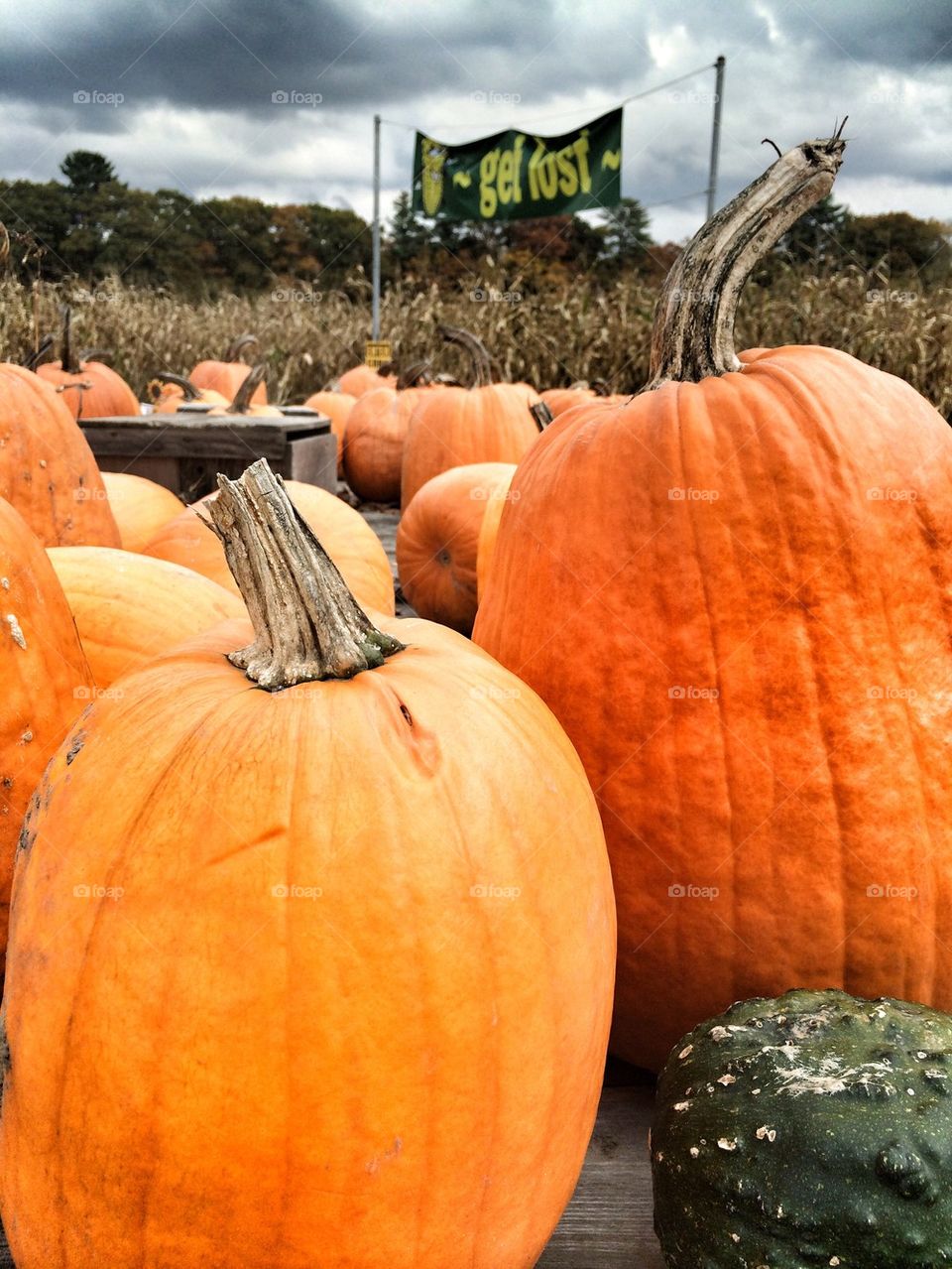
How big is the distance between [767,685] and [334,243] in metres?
33.3

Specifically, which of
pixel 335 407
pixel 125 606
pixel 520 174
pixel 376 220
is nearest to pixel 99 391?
pixel 335 407

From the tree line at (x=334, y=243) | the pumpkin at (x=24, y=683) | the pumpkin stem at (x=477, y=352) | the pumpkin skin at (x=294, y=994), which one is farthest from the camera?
the tree line at (x=334, y=243)

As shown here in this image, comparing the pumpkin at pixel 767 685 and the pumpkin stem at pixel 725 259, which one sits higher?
the pumpkin stem at pixel 725 259

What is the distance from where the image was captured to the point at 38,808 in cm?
106

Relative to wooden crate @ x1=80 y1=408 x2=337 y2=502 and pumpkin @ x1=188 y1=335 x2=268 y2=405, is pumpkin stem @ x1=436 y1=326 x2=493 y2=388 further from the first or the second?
pumpkin @ x1=188 y1=335 x2=268 y2=405

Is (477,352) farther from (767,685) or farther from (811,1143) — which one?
(811,1143)

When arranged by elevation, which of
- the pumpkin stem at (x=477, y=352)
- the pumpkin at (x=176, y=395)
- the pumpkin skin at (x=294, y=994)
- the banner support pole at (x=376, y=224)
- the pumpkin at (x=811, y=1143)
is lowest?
the pumpkin at (x=811, y=1143)

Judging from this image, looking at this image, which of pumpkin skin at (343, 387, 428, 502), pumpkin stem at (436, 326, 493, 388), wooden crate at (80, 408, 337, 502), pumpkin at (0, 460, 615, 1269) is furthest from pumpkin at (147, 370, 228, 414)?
pumpkin at (0, 460, 615, 1269)

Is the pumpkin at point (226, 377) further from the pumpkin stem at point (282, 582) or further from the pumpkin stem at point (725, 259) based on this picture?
the pumpkin stem at point (282, 582)

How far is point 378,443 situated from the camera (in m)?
7.23

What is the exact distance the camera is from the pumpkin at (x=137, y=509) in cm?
324

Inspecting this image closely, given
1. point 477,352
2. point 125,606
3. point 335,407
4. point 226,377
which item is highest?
point 477,352

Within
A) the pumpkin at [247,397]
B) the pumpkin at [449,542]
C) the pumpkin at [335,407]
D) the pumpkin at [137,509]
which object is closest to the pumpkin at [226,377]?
the pumpkin at [335,407]

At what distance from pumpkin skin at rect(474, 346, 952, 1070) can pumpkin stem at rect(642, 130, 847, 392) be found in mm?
127
